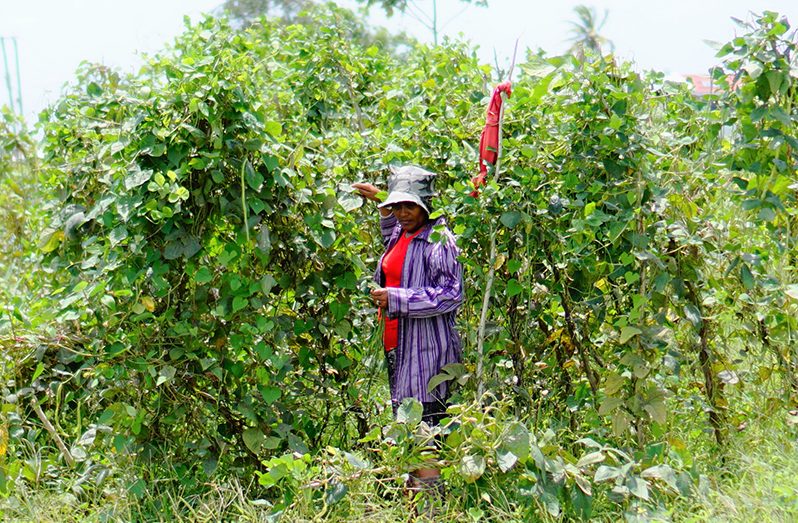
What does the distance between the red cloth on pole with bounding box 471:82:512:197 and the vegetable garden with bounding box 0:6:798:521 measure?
48mm

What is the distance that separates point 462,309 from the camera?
12.6 ft

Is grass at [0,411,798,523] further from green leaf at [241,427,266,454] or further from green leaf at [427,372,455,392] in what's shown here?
green leaf at [427,372,455,392]

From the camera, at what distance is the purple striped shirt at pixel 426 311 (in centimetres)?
350

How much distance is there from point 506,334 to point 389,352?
1.51 ft

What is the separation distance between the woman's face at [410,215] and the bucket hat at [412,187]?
0.08ft

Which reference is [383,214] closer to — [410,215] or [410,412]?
[410,215]

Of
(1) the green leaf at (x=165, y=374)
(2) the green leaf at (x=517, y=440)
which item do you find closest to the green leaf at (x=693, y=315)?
(2) the green leaf at (x=517, y=440)

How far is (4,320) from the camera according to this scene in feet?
12.0

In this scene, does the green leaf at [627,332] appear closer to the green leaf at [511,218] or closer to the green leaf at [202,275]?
the green leaf at [511,218]

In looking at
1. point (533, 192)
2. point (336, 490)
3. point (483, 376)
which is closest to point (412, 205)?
point (533, 192)

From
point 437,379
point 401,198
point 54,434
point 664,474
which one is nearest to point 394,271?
point 401,198

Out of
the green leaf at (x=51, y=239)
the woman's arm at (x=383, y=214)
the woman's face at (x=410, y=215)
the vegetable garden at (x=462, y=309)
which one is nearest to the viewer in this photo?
the vegetable garden at (x=462, y=309)

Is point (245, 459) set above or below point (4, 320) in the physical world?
below

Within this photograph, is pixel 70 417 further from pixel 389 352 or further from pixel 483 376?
pixel 483 376
